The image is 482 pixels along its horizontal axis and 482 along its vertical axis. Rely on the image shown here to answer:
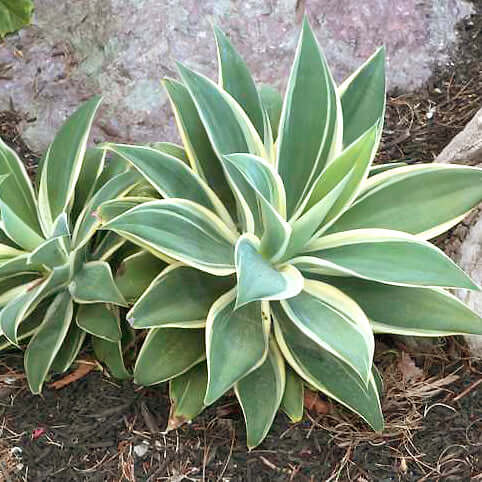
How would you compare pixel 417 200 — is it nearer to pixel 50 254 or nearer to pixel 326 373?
pixel 326 373

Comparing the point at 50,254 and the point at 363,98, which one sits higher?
the point at 363,98

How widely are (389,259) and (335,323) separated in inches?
6.6

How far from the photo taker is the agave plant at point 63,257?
152 centimetres

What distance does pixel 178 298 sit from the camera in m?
1.43

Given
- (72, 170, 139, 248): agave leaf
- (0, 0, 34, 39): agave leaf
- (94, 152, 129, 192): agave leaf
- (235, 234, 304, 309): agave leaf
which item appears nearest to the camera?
(235, 234, 304, 309): agave leaf

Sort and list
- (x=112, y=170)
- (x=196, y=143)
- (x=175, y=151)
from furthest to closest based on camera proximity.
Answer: (x=112, y=170) < (x=175, y=151) < (x=196, y=143)

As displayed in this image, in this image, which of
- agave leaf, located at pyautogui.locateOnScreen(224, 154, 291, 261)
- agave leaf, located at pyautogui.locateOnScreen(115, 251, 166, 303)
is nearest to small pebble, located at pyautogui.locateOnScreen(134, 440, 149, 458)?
agave leaf, located at pyautogui.locateOnScreen(115, 251, 166, 303)

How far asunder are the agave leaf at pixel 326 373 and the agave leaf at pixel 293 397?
0.05 metres

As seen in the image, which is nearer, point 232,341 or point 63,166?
point 232,341

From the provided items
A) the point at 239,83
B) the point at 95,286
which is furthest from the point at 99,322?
the point at 239,83

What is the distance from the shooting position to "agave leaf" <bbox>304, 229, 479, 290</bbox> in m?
1.26

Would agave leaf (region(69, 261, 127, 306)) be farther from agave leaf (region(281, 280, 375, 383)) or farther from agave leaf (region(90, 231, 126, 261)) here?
agave leaf (region(281, 280, 375, 383))

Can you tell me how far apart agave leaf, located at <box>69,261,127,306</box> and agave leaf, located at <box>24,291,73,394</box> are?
0.05m

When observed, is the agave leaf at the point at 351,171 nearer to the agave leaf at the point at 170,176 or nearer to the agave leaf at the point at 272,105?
the agave leaf at the point at 170,176
